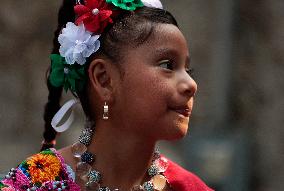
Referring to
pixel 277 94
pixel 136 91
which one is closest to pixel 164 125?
pixel 136 91

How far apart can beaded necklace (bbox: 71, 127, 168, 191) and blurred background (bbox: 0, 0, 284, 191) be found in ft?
6.01

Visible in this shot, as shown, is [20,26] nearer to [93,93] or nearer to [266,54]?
[266,54]

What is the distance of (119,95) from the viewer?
2.67 m

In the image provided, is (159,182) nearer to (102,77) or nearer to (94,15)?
(102,77)

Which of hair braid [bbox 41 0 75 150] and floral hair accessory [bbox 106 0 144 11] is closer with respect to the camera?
floral hair accessory [bbox 106 0 144 11]

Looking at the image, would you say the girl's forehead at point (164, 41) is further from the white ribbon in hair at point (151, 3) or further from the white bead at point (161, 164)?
the white bead at point (161, 164)

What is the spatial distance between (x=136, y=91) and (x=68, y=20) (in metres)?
0.47

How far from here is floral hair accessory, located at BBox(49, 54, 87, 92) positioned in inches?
109

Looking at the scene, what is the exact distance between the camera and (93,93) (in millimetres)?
2758

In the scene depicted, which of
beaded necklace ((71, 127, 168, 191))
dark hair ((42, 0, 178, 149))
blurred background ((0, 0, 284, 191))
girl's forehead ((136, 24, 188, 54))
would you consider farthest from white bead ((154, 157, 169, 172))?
blurred background ((0, 0, 284, 191))

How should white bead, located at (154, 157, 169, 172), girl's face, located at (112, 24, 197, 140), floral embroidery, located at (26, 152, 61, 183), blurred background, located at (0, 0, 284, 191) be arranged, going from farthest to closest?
blurred background, located at (0, 0, 284, 191) < white bead, located at (154, 157, 169, 172) < floral embroidery, located at (26, 152, 61, 183) < girl's face, located at (112, 24, 197, 140)

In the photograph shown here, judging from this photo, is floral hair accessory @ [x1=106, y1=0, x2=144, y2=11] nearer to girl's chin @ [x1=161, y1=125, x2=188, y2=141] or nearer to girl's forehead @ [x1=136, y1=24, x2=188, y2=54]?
girl's forehead @ [x1=136, y1=24, x2=188, y2=54]

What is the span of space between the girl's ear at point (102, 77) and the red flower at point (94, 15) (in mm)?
119

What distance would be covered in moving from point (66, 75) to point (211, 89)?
2011 mm
